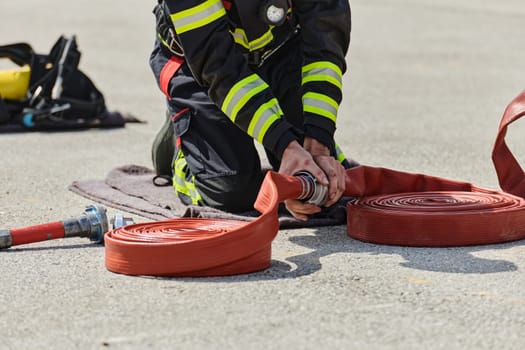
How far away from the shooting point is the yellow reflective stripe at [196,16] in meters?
4.32

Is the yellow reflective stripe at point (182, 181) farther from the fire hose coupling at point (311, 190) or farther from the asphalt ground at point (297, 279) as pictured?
the fire hose coupling at point (311, 190)

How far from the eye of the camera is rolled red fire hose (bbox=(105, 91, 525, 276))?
3.70m

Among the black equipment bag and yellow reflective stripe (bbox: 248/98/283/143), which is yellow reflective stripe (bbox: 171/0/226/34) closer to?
yellow reflective stripe (bbox: 248/98/283/143)

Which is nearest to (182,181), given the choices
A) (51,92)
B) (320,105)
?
(320,105)

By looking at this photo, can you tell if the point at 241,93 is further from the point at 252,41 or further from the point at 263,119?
the point at 252,41

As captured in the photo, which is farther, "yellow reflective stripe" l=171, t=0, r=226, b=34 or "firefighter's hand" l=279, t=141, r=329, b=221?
"yellow reflective stripe" l=171, t=0, r=226, b=34

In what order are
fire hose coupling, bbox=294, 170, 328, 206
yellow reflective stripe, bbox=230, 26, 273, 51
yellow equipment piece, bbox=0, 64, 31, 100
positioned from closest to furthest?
fire hose coupling, bbox=294, 170, 328, 206 → yellow reflective stripe, bbox=230, 26, 273, 51 → yellow equipment piece, bbox=0, 64, 31, 100

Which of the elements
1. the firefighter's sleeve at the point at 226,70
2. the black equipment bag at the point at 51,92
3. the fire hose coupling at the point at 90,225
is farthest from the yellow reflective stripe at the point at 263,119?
the black equipment bag at the point at 51,92

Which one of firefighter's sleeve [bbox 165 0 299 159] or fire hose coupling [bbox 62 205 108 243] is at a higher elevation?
firefighter's sleeve [bbox 165 0 299 159]

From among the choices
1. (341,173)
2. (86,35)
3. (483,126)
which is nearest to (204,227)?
(341,173)

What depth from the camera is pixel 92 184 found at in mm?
5418

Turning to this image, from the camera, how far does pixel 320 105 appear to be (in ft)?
14.8

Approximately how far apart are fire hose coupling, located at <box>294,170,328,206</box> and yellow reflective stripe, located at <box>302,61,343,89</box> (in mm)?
545

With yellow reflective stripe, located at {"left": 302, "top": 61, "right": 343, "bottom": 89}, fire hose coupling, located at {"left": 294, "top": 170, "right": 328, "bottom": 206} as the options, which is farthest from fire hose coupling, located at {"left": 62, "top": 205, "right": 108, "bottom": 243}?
yellow reflective stripe, located at {"left": 302, "top": 61, "right": 343, "bottom": 89}
